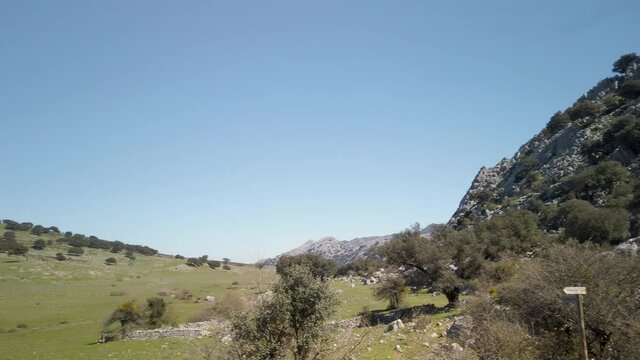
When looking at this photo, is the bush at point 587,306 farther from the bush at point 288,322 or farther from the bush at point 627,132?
the bush at point 627,132

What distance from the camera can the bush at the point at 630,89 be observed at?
81.8 metres

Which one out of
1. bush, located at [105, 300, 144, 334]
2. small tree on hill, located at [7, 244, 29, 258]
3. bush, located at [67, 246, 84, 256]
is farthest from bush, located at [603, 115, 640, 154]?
bush, located at [67, 246, 84, 256]

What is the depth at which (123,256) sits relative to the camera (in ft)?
424

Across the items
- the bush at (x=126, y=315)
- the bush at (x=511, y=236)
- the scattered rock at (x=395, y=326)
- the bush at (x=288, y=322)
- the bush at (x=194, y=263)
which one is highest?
the bush at (x=511, y=236)

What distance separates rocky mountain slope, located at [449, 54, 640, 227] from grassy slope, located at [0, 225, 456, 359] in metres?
37.6

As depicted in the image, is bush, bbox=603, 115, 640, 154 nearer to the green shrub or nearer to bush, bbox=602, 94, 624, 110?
the green shrub

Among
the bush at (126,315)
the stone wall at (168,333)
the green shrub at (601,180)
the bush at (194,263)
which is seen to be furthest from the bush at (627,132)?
the bush at (194,263)

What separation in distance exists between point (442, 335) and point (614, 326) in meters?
12.9

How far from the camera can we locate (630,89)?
8331 centimetres

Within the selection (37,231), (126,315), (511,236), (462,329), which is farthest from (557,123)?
(37,231)

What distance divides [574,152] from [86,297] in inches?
3669

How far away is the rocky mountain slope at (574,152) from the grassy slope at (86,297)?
37.6 metres

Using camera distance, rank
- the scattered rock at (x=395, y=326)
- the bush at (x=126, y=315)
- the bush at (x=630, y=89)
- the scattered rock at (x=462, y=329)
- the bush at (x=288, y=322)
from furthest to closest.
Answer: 1. the bush at (x=630, y=89)
2. the bush at (x=126, y=315)
3. the scattered rock at (x=395, y=326)
4. the scattered rock at (x=462, y=329)
5. the bush at (x=288, y=322)

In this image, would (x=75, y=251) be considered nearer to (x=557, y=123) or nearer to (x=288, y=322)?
(x=288, y=322)
